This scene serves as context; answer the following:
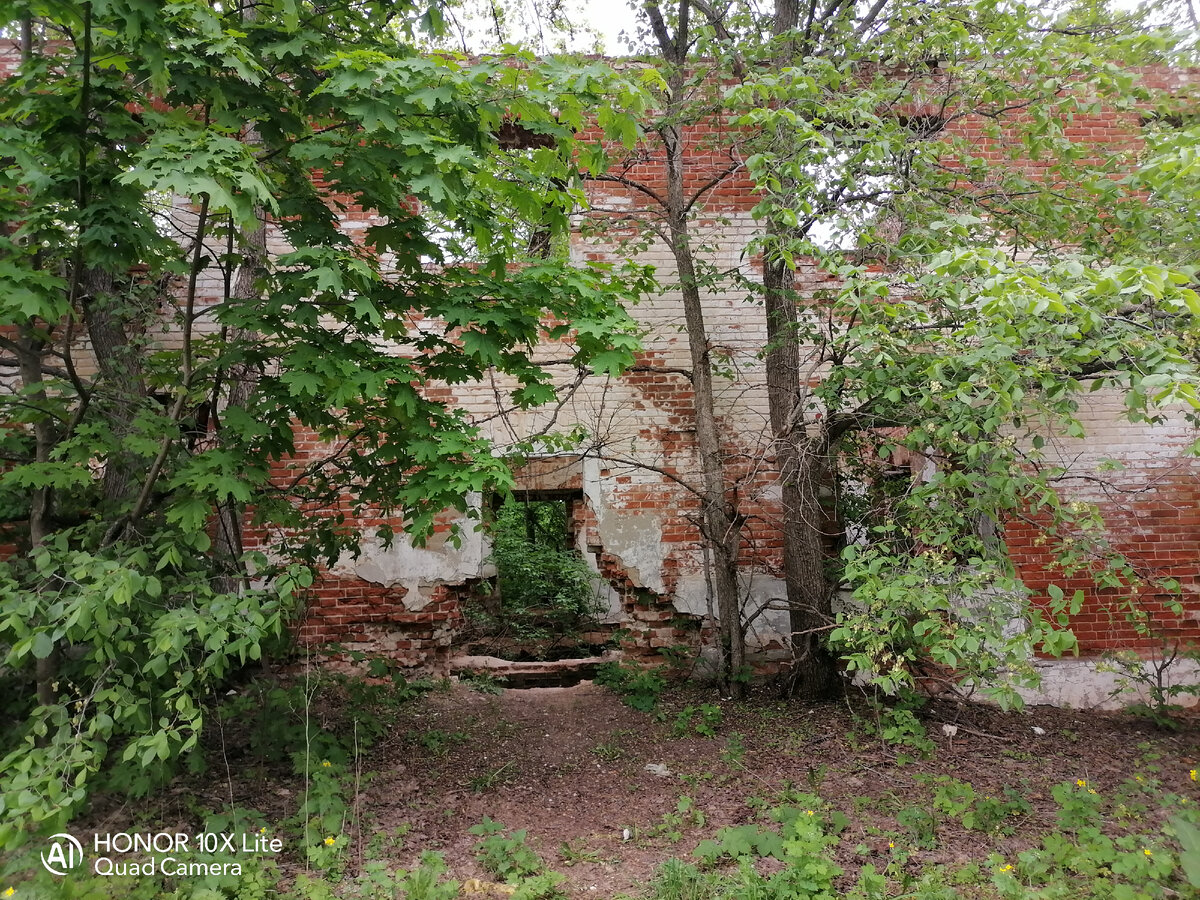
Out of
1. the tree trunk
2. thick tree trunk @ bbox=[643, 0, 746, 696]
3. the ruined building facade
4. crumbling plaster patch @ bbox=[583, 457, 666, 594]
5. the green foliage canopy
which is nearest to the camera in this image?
the green foliage canopy

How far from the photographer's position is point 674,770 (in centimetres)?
477

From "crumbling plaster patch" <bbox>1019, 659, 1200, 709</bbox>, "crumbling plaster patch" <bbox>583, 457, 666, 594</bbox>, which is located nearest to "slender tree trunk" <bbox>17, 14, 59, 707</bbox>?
"crumbling plaster patch" <bbox>583, 457, 666, 594</bbox>

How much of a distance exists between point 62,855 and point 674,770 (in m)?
3.28

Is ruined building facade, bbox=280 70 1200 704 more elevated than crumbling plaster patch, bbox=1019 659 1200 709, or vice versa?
ruined building facade, bbox=280 70 1200 704

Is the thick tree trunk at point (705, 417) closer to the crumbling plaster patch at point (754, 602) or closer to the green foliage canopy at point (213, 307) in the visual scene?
the crumbling plaster patch at point (754, 602)

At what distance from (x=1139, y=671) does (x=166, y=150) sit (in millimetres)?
6502

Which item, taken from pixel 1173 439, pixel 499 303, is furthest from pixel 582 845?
pixel 1173 439

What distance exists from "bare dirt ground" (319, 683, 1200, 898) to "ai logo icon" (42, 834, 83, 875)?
1288 millimetres

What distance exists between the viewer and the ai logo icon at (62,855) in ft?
10.4

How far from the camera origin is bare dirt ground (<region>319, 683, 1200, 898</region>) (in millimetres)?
3828

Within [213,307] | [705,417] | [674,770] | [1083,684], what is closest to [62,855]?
[213,307]

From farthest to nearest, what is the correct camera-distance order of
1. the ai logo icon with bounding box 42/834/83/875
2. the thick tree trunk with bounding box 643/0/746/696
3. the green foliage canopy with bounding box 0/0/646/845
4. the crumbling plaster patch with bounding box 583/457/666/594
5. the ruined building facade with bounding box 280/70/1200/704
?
the crumbling plaster patch with bounding box 583/457/666/594, the ruined building facade with bounding box 280/70/1200/704, the thick tree trunk with bounding box 643/0/746/696, the ai logo icon with bounding box 42/834/83/875, the green foliage canopy with bounding box 0/0/646/845

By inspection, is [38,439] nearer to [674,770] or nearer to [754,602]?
[674,770]

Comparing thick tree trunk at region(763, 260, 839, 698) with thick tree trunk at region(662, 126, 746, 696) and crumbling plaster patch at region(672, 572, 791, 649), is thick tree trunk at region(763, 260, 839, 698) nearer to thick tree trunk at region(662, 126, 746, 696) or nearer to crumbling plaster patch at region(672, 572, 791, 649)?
crumbling plaster patch at region(672, 572, 791, 649)
